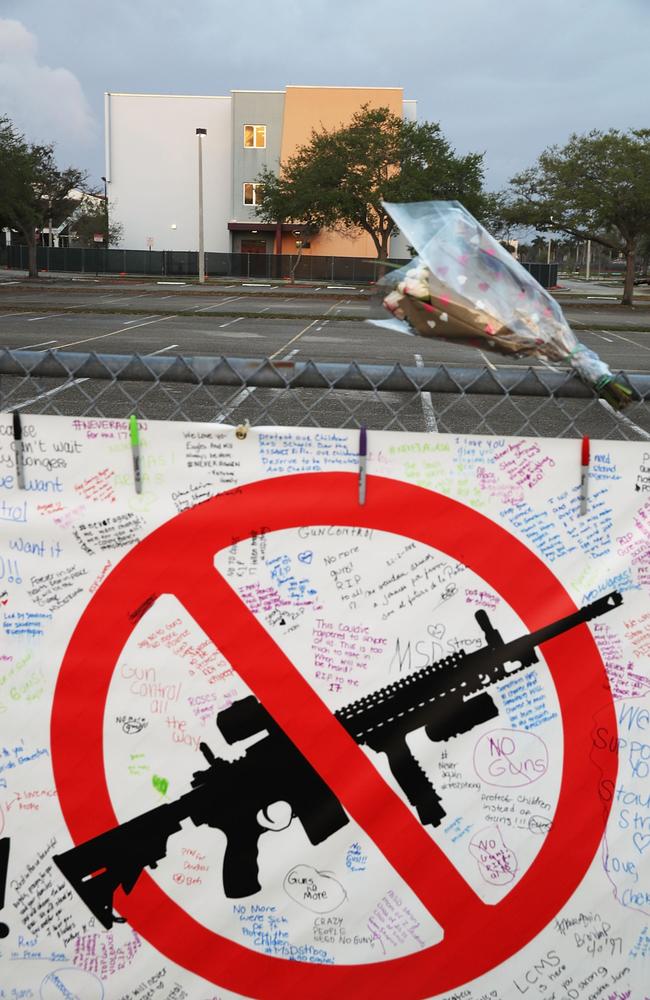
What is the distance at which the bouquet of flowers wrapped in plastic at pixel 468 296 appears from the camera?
7.61 ft

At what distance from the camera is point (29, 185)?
4519 cm

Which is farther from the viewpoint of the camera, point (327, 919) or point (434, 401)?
point (434, 401)

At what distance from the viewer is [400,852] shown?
7.91ft

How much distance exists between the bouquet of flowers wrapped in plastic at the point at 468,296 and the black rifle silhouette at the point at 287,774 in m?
0.68

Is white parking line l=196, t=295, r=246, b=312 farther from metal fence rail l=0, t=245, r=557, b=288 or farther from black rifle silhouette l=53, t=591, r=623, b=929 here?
black rifle silhouette l=53, t=591, r=623, b=929

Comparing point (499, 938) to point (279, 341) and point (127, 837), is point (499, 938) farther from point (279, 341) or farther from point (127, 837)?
point (279, 341)

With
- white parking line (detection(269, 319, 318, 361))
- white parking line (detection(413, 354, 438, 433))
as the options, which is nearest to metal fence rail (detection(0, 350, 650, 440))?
white parking line (detection(413, 354, 438, 433))

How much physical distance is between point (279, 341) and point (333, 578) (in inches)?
743

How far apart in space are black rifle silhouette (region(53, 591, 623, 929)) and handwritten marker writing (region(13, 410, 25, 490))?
0.82m

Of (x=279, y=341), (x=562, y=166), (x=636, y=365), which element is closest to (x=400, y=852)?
(x=636, y=365)

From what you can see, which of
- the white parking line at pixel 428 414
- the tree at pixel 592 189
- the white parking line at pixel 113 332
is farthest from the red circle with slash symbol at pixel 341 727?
the tree at pixel 592 189

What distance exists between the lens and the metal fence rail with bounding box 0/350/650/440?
8.75 feet

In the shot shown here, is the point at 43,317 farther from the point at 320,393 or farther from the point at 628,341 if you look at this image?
the point at 628,341

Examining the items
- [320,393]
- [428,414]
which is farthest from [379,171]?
[428,414]
